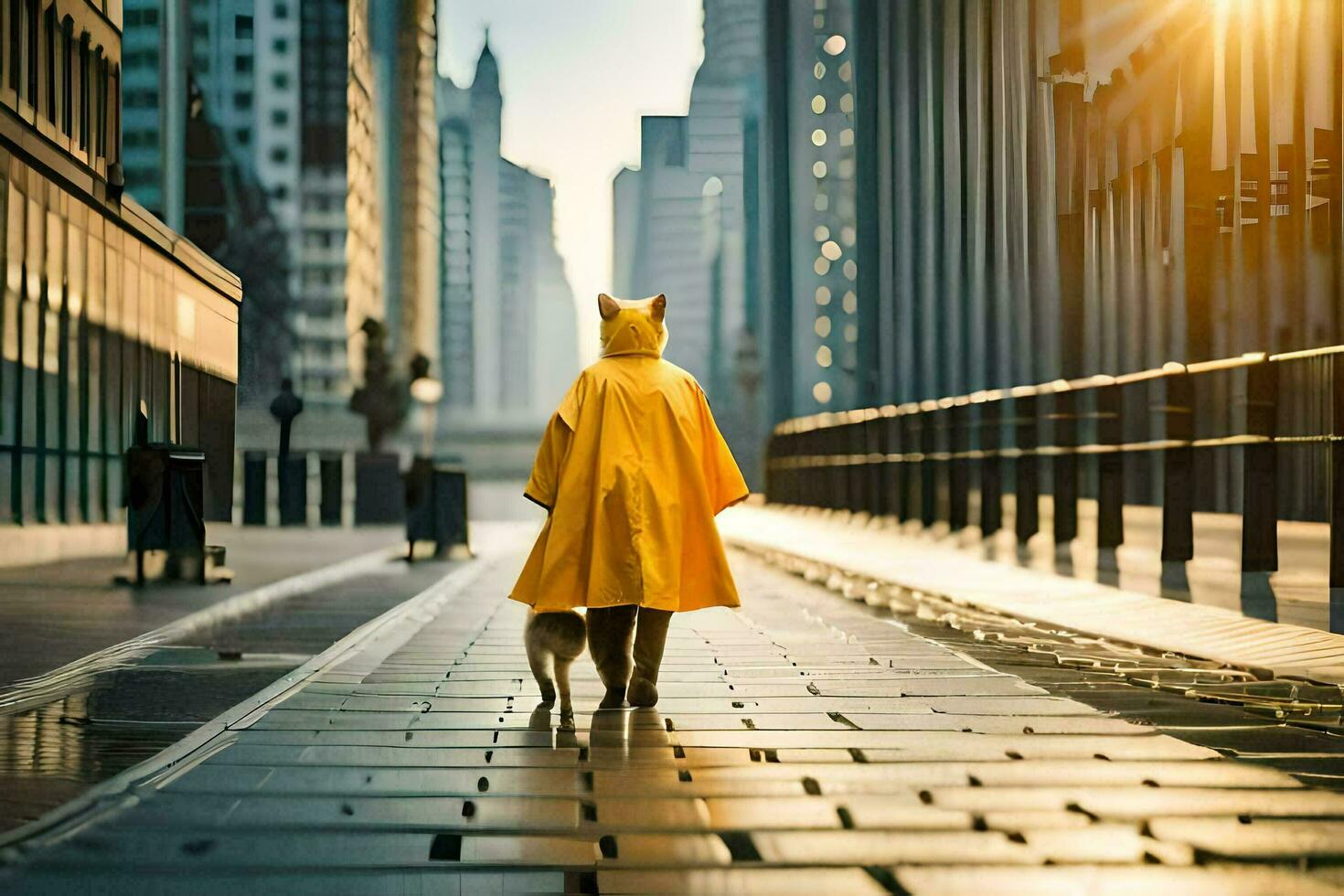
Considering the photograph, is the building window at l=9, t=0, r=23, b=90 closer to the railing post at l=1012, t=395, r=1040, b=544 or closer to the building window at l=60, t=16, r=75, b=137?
the building window at l=60, t=16, r=75, b=137

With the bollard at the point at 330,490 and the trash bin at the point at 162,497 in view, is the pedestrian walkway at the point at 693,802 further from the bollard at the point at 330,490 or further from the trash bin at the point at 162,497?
the bollard at the point at 330,490

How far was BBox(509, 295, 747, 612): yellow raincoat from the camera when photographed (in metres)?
5.20

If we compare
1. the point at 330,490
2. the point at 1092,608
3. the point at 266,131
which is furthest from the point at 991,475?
the point at 266,131

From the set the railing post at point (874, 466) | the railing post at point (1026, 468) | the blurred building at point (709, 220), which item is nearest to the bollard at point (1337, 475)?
the railing post at point (1026, 468)

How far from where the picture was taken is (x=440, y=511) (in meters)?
16.2

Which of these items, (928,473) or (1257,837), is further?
(928,473)

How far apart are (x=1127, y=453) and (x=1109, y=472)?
18.7 inches

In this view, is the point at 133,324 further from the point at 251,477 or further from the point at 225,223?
the point at 251,477

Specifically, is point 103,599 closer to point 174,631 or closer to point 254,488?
point 174,631

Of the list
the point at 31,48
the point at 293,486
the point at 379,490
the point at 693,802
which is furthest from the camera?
the point at 379,490

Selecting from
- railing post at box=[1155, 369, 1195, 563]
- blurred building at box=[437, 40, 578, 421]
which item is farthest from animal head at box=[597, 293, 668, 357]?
blurred building at box=[437, 40, 578, 421]

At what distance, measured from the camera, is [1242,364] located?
999 centimetres

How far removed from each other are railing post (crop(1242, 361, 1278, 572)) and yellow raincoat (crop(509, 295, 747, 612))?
5.60 meters

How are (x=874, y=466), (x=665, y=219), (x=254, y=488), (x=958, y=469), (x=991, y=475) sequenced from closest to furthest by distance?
1. (x=254, y=488)
2. (x=991, y=475)
3. (x=958, y=469)
4. (x=874, y=466)
5. (x=665, y=219)
